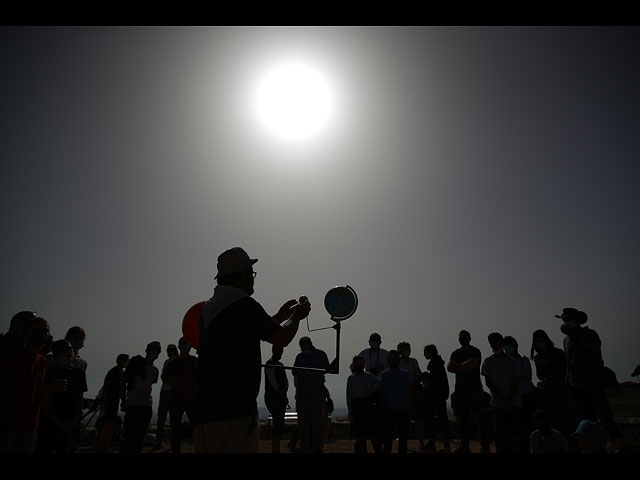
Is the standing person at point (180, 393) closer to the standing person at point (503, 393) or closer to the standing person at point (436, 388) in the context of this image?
the standing person at point (436, 388)

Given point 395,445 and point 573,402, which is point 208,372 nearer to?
point 573,402

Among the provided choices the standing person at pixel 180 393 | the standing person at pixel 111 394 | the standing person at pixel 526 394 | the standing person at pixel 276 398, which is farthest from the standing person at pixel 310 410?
the standing person at pixel 526 394

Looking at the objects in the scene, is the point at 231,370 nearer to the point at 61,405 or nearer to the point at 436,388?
the point at 61,405

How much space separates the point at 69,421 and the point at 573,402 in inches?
327

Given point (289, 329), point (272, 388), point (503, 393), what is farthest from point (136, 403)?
point (503, 393)

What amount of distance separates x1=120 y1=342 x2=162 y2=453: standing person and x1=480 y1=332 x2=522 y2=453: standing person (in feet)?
21.2

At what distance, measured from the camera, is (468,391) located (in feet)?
28.6

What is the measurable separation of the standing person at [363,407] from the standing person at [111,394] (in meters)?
4.75

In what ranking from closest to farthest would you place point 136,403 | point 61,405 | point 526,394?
1. point 61,405
2. point 526,394
3. point 136,403

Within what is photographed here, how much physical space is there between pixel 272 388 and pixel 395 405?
267 cm

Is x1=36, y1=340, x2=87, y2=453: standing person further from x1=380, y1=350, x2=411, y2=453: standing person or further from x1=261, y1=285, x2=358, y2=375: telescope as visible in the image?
x1=380, y1=350, x2=411, y2=453: standing person

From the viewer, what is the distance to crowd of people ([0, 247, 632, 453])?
348 centimetres
